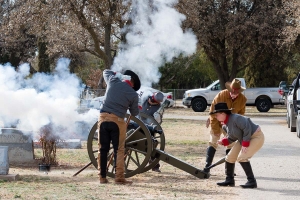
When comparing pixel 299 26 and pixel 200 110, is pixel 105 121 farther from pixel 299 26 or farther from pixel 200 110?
pixel 200 110

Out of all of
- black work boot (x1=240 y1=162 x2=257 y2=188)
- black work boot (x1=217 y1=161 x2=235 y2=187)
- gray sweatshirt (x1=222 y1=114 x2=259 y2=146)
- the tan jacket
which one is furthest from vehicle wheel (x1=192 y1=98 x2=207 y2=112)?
gray sweatshirt (x1=222 y1=114 x2=259 y2=146)

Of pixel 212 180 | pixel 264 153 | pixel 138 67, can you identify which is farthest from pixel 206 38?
pixel 212 180

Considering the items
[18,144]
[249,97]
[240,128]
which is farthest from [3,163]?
[249,97]

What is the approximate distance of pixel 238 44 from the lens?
42.3 m

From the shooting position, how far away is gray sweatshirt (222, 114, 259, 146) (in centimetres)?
1015

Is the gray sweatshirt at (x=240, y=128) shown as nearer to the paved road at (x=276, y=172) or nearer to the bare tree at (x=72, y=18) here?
the paved road at (x=276, y=172)

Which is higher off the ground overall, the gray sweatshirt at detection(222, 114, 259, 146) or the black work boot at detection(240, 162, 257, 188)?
the gray sweatshirt at detection(222, 114, 259, 146)

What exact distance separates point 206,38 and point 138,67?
22.3 m

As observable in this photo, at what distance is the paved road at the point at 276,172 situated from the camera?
32.5ft

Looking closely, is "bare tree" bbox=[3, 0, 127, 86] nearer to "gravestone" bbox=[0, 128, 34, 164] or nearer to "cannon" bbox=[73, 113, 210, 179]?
"gravestone" bbox=[0, 128, 34, 164]

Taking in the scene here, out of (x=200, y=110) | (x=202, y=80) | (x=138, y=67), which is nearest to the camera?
(x=138, y=67)

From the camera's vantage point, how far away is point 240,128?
10203 mm

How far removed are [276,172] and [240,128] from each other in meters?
2.60

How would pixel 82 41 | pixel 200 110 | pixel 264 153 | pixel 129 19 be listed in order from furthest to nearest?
1. pixel 200 110
2. pixel 82 41
3. pixel 129 19
4. pixel 264 153
